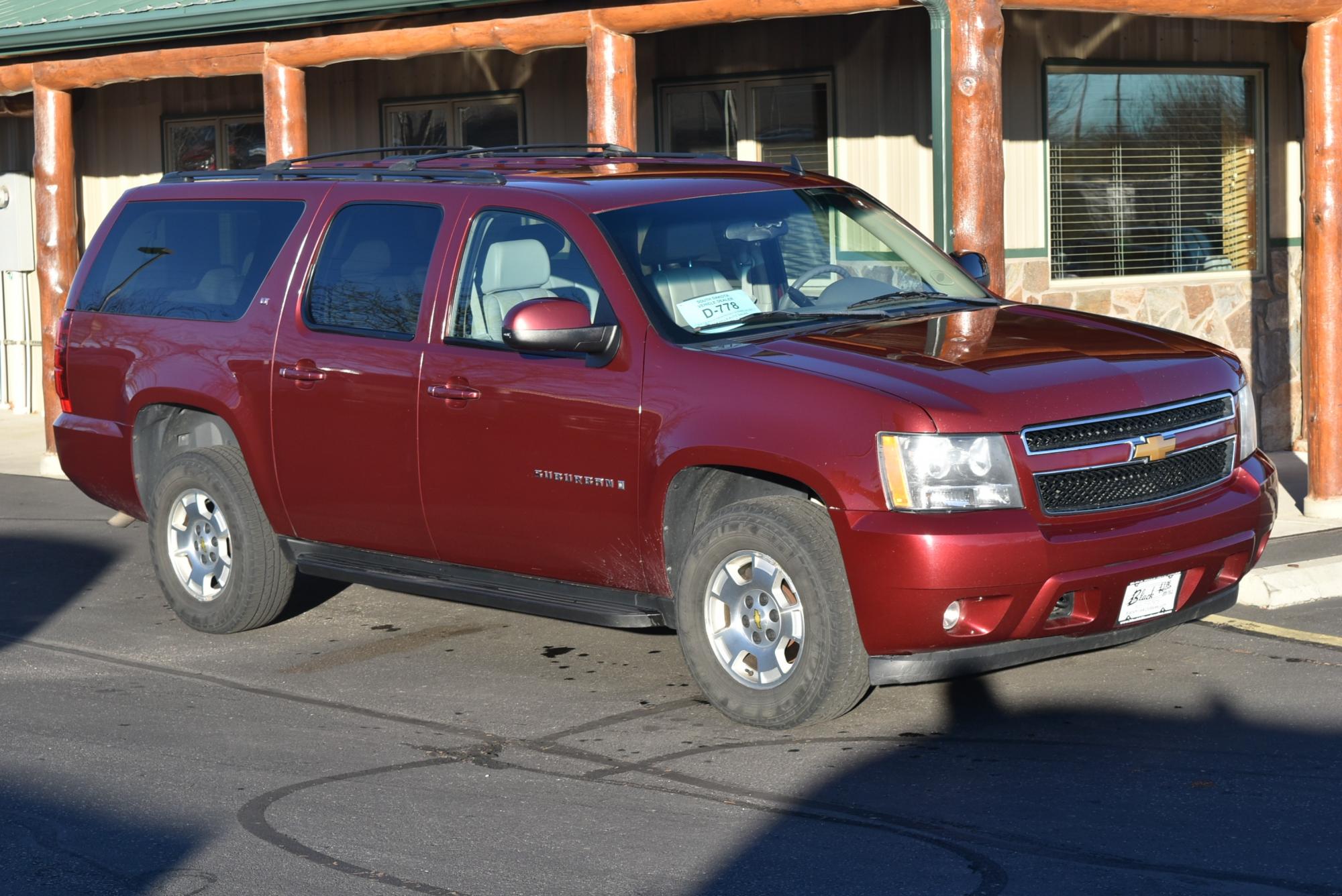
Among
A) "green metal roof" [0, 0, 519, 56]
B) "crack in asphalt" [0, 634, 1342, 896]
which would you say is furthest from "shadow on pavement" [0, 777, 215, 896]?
"green metal roof" [0, 0, 519, 56]

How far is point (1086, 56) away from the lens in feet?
41.3

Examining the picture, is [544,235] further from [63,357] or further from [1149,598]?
[63,357]

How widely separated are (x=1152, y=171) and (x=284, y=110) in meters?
6.10

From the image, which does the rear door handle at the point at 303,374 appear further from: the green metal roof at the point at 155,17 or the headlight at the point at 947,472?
the green metal roof at the point at 155,17

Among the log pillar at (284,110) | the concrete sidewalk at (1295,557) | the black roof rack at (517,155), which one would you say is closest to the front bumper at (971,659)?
the concrete sidewalk at (1295,557)

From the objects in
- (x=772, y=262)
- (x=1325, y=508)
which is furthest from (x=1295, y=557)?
(x=772, y=262)

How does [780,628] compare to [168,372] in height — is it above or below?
below

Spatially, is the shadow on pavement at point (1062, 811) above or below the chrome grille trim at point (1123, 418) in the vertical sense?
below

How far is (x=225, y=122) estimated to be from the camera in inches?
661

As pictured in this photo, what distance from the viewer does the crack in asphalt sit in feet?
15.9

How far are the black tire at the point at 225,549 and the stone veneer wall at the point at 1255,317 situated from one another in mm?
6782

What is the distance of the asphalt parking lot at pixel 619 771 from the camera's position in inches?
196

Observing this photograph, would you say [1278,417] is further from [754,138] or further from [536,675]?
[536,675]

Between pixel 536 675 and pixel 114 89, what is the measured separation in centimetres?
1192
